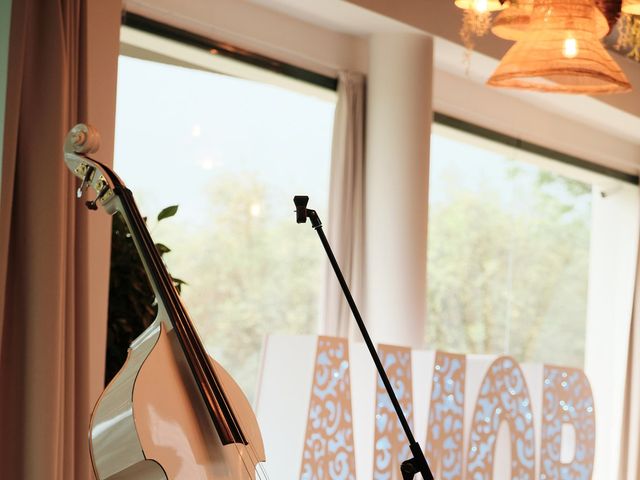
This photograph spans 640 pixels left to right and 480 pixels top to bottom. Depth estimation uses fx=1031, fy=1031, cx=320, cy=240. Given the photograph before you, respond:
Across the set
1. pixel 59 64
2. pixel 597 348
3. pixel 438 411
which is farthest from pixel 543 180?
pixel 59 64

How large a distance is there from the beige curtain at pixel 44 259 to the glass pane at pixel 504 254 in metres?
3.20

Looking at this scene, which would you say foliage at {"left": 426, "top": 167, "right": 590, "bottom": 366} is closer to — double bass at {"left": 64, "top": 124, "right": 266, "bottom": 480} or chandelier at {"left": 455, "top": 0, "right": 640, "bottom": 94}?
chandelier at {"left": 455, "top": 0, "right": 640, "bottom": 94}

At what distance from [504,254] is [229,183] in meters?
2.44

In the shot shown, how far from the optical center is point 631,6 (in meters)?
2.85

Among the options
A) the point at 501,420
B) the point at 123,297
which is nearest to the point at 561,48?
the point at 123,297

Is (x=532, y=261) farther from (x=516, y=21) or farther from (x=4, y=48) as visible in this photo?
(x=4, y=48)

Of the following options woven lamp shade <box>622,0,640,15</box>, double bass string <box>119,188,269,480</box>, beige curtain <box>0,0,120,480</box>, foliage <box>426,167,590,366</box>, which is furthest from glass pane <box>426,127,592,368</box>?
double bass string <box>119,188,269,480</box>

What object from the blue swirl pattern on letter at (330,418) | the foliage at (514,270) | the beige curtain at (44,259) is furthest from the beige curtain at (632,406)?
the beige curtain at (44,259)

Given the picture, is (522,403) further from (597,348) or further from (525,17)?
(597,348)

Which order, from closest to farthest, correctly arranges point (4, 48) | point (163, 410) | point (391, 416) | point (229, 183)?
point (163, 410) → point (4, 48) → point (391, 416) → point (229, 183)

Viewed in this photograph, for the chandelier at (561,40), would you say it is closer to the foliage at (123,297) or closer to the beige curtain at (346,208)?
the foliage at (123,297)

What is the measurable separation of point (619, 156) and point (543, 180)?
0.72 metres

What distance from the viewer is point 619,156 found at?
7.21 metres

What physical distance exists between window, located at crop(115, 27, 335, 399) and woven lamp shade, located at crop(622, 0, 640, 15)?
6.89ft
